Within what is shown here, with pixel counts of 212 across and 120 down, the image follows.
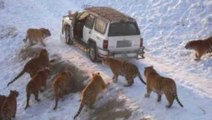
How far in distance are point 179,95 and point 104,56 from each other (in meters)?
4.18

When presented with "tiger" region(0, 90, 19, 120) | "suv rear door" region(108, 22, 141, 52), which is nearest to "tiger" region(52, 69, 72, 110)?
"tiger" region(0, 90, 19, 120)

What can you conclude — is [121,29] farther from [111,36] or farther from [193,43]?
[193,43]

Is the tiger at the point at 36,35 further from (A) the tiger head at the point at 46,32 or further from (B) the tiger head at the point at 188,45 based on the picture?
(B) the tiger head at the point at 188,45

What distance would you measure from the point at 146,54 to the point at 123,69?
177 inches

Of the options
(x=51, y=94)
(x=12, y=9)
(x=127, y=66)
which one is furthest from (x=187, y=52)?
(x=12, y=9)

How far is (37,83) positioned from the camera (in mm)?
17859

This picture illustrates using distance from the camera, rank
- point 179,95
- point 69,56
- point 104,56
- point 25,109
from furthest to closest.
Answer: point 69,56, point 104,56, point 25,109, point 179,95

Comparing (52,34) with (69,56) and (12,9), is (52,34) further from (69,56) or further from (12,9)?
(12,9)

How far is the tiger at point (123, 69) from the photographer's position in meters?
17.3

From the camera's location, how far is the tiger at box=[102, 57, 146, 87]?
56.7 feet

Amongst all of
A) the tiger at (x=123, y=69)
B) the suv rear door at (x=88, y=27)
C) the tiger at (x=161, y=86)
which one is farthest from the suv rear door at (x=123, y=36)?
the tiger at (x=161, y=86)

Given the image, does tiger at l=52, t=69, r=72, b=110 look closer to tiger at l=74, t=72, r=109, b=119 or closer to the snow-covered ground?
the snow-covered ground

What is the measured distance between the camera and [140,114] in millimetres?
15242

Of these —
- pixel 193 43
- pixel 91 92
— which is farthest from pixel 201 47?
pixel 91 92
